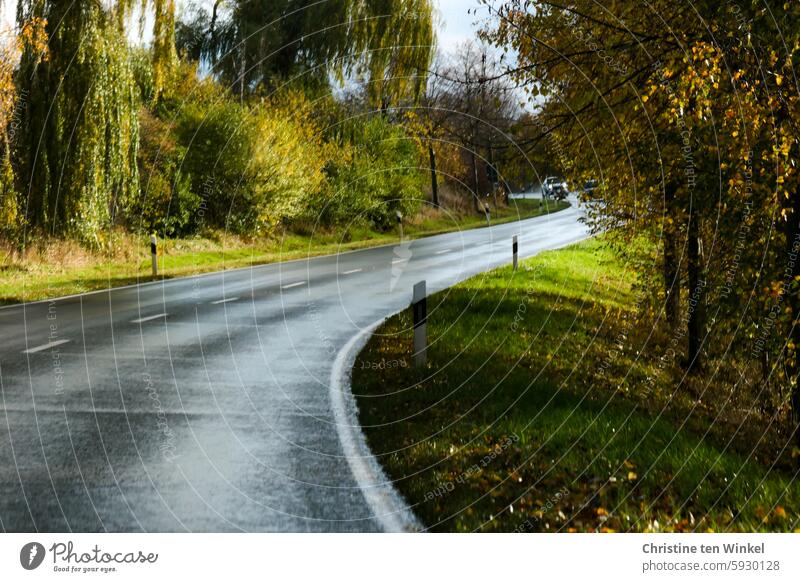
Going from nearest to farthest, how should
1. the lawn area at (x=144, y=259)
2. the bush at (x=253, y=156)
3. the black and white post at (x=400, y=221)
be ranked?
1. the lawn area at (x=144, y=259)
2. the bush at (x=253, y=156)
3. the black and white post at (x=400, y=221)

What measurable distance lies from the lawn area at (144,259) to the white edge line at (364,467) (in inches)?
423

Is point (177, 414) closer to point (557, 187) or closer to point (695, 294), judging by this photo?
point (557, 187)

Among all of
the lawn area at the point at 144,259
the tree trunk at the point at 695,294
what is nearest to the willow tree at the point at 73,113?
the lawn area at the point at 144,259

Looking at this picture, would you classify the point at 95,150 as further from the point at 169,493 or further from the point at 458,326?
the point at 169,493

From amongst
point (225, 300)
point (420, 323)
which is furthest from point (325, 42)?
point (420, 323)

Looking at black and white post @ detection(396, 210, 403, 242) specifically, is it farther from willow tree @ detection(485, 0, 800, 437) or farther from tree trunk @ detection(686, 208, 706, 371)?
willow tree @ detection(485, 0, 800, 437)

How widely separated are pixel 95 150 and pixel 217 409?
13.8 meters

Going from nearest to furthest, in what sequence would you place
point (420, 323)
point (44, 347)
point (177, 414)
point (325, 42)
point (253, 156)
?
point (177, 414) < point (420, 323) < point (44, 347) < point (253, 156) < point (325, 42)

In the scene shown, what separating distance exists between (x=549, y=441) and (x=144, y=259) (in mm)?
19510

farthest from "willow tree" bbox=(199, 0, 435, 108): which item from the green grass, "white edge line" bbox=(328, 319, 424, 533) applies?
→ "white edge line" bbox=(328, 319, 424, 533)

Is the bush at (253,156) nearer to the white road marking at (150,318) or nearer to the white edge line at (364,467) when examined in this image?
the white road marking at (150,318)

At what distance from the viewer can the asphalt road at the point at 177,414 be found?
514 centimetres

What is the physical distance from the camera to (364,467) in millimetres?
6160

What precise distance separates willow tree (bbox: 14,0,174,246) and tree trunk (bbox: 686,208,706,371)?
14.7 meters
